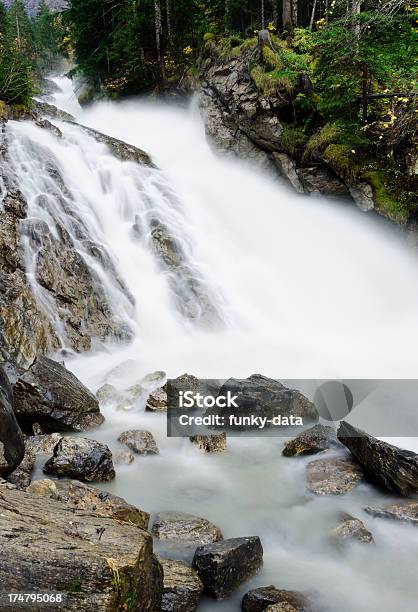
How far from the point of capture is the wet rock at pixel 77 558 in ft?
A: 8.51

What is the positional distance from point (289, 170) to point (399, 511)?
12.4m

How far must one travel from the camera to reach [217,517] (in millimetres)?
4863

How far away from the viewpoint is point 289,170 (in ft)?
49.5

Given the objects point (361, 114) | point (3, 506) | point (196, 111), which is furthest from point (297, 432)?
point (196, 111)

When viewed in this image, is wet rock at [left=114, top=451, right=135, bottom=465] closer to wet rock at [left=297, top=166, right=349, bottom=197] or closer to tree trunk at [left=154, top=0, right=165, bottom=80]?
wet rock at [left=297, top=166, right=349, bottom=197]

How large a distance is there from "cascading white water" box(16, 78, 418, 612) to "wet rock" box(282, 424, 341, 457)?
0.65ft

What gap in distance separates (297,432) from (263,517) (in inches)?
80.7

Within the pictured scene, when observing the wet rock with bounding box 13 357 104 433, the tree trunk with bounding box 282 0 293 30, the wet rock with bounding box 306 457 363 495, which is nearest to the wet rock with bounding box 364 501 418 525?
the wet rock with bounding box 306 457 363 495

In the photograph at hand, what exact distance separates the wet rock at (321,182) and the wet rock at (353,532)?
11096 millimetres

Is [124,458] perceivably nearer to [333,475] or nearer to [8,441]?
→ [8,441]

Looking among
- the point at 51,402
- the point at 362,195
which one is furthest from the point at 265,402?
A: the point at 362,195

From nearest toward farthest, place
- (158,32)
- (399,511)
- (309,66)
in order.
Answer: (399,511), (309,66), (158,32)

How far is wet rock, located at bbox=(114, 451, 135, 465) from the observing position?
5656mm

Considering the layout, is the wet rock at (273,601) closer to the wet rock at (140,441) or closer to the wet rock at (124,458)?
the wet rock at (124,458)
